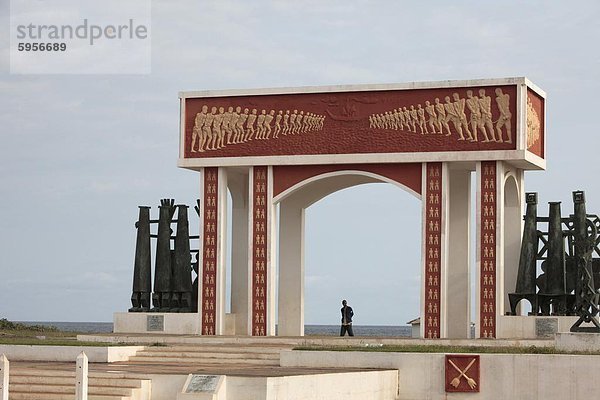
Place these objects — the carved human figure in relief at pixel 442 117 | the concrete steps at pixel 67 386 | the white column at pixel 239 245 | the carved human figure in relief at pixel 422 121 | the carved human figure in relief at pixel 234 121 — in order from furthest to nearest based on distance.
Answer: the white column at pixel 239 245 → the carved human figure in relief at pixel 234 121 → the carved human figure in relief at pixel 422 121 → the carved human figure in relief at pixel 442 117 → the concrete steps at pixel 67 386

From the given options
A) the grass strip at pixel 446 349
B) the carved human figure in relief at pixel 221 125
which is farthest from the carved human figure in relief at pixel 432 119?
the grass strip at pixel 446 349

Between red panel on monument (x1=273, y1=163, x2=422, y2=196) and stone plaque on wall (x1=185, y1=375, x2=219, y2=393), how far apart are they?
11372 mm

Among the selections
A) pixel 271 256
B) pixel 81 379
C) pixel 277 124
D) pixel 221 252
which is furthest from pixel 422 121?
pixel 81 379

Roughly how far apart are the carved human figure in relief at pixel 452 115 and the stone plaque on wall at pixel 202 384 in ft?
38.4

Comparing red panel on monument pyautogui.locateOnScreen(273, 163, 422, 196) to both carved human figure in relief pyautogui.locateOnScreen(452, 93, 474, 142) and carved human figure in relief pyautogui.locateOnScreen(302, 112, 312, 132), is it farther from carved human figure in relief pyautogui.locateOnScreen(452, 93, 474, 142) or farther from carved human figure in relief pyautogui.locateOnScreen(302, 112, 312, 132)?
carved human figure in relief pyautogui.locateOnScreen(452, 93, 474, 142)

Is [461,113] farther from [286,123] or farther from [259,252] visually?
[259,252]

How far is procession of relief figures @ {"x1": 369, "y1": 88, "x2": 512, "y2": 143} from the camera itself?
99.1ft

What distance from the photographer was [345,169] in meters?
31.5

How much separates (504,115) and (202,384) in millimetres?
12373

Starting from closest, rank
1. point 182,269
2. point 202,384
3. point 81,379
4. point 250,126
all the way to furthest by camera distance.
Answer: point 81,379, point 202,384, point 250,126, point 182,269

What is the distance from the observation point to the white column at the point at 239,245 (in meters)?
34.3

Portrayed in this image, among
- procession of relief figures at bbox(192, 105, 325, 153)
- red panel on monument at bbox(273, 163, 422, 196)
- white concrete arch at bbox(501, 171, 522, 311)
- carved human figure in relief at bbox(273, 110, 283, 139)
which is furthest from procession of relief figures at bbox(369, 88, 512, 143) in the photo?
carved human figure in relief at bbox(273, 110, 283, 139)

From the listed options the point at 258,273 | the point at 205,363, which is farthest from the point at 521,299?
the point at 205,363

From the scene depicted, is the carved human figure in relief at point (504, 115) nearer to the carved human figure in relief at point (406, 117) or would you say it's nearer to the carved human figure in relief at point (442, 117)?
the carved human figure in relief at point (442, 117)
